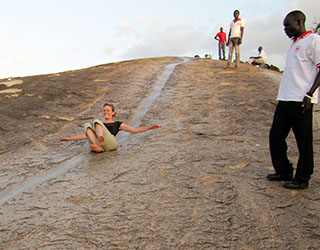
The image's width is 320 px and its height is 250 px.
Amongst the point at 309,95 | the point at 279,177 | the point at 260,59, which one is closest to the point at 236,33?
the point at 260,59

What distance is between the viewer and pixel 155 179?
150 inches

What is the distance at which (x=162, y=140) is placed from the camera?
5.45m

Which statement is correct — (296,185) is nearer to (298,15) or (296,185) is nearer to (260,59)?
(298,15)

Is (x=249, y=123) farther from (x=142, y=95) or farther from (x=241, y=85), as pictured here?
(x=142, y=95)

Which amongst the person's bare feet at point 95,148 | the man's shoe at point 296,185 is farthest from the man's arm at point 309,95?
the person's bare feet at point 95,148

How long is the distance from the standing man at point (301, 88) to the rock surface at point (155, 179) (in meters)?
0.31

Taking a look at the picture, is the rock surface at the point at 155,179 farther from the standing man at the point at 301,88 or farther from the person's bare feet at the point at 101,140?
the standing man at the point at 301,88

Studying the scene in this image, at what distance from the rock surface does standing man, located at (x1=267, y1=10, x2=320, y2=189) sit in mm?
312

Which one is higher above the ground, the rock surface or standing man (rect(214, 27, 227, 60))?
standing man (rect(214, 27, 227, 60))

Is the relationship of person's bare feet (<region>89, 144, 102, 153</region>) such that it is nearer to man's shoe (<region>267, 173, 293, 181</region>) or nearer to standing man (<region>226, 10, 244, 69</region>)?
man's shoe (<region>267, 173, 293, 181</region>)

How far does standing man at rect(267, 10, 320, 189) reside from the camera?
3.12 m

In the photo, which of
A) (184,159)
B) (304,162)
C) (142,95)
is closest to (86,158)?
(184,159)

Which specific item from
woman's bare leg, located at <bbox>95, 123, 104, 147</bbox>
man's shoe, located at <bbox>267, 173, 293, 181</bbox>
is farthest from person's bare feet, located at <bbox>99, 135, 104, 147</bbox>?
man's shoe, located at <bbox>267, 173, 293, 181</bbox>

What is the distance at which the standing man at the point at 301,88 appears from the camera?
10.2ft
